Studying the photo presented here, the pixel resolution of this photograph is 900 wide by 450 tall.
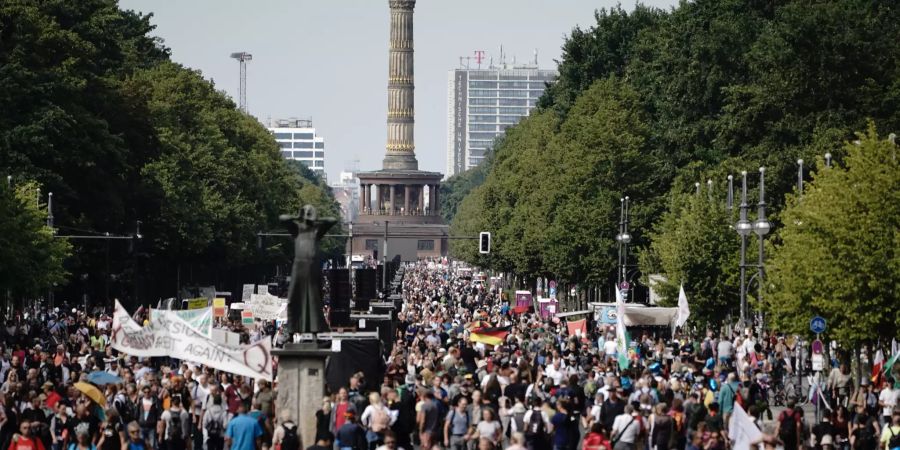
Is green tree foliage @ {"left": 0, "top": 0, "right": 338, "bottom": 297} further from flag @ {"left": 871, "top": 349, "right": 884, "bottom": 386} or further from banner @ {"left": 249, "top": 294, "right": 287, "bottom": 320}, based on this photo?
flag @ {"left": 871, "top": 349, "right": 884, "bottom": 386}

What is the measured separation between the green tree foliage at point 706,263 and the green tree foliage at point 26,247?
1665 centimetres

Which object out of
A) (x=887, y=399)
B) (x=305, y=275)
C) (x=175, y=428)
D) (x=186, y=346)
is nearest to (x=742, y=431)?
(x=305, y=275)

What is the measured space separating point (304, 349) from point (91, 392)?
10.2 feet

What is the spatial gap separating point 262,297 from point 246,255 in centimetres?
4730

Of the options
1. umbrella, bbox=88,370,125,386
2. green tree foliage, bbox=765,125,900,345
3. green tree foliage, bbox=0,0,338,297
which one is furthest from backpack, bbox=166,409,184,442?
green tree foliage, bbox=0,0,338,297

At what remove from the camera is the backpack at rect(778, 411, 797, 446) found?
26.7m

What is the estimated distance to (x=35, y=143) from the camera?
67188 mm

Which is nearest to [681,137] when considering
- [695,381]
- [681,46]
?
[681,46]

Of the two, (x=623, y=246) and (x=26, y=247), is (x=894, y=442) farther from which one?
(x=623, y=246)

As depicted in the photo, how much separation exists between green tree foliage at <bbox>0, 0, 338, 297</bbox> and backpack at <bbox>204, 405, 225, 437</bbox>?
39633mm

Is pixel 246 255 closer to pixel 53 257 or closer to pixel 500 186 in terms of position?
pixel 500 186

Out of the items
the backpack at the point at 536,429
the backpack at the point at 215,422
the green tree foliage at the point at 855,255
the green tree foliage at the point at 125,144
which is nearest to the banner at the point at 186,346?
the backpack at the point at 215,422

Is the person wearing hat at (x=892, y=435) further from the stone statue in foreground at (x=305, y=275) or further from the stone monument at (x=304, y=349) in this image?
the stone statue in foreground at (x=305, y=275)

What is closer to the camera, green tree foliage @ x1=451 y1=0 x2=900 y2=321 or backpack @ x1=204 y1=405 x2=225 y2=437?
backpack @ x1=204 y1=405 x2=225 y2=437
